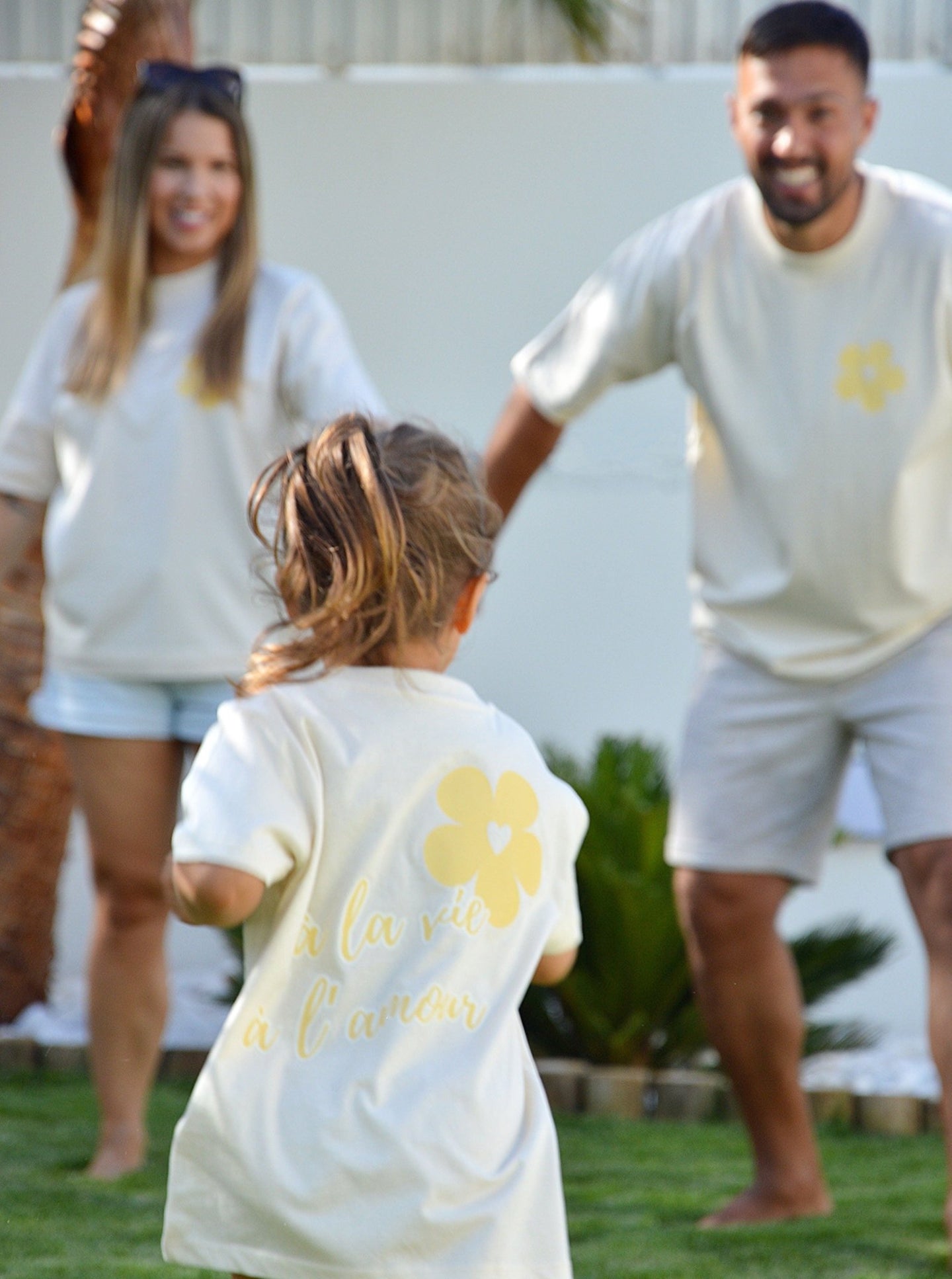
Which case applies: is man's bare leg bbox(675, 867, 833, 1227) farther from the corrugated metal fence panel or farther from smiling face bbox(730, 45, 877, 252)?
the corrugated metal fence panel

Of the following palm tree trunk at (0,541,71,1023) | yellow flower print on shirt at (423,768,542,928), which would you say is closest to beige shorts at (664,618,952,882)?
yellow flower print on shirt at (423,768,542,928)

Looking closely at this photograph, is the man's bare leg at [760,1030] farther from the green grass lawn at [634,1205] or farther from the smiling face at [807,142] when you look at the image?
the smiling face at [807,142]

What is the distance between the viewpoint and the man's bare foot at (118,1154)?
3.53 meters

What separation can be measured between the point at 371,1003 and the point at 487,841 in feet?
0.65

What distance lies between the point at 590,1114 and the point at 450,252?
2.94m

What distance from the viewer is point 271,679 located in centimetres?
193

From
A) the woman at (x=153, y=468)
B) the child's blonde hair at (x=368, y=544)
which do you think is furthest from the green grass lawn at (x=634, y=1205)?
the child's blonde hair at (x=368, y=544)

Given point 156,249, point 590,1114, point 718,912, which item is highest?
point 156,249

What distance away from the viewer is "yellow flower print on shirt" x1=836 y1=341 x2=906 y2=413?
3137mm

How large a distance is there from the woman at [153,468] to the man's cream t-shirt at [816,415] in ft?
2.02

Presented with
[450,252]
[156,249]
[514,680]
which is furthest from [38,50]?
[156,249]

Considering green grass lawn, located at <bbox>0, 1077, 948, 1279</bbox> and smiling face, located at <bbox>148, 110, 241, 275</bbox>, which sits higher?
smiling face, located at <bbox>148, 110, 241, 275</bbox>

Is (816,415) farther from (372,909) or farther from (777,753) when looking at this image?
(372,909)

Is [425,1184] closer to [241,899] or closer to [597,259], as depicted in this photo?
[241,899]
